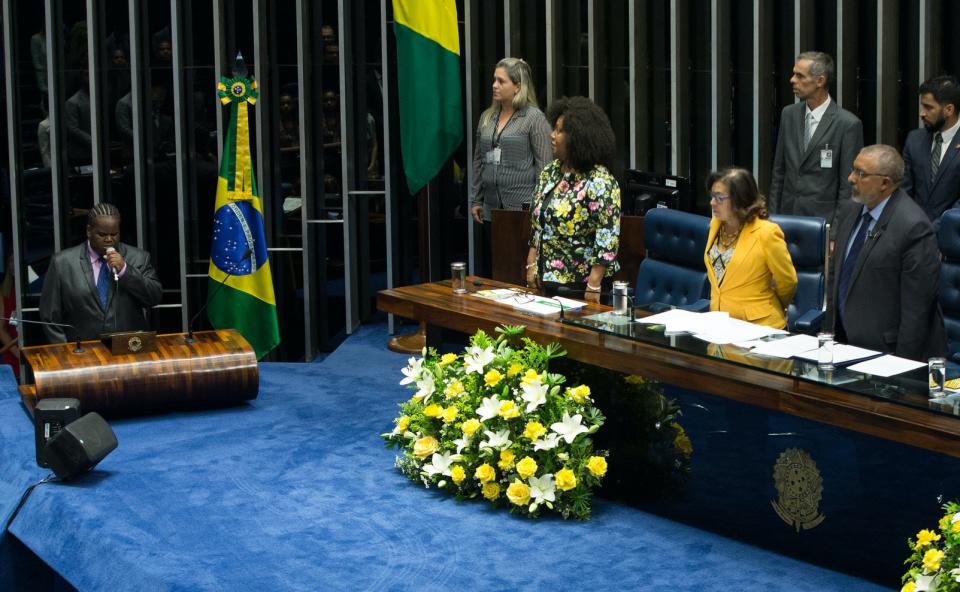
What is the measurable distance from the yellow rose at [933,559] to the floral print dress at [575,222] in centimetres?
245

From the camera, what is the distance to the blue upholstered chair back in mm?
4703

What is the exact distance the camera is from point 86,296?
5840 millimetres

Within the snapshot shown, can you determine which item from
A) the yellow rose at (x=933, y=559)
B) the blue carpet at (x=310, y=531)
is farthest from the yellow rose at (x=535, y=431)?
the yellow rose at (x=933, y=559)

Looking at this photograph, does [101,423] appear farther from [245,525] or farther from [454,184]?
[454,184]

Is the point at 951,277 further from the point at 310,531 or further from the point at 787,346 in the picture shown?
the point at 310,531

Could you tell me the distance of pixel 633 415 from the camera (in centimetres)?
438

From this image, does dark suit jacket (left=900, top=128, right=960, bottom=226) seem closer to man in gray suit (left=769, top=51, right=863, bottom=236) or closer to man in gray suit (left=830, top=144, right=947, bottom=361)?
man in gray suit (left=769, top=51, right=863, bottom=236)

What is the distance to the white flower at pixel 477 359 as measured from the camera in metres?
4.48

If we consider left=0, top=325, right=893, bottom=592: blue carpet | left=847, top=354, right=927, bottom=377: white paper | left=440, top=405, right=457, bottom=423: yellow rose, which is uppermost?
left=847, top=354, right=927, bottom=377: white paper

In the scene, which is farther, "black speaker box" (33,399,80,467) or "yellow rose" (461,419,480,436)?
"black speaker box" (33,399,80,467)

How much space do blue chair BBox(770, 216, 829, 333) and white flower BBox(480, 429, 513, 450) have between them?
4.37 ft

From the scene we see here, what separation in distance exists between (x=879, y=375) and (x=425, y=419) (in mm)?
1577

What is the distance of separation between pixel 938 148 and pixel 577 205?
1.71 meters

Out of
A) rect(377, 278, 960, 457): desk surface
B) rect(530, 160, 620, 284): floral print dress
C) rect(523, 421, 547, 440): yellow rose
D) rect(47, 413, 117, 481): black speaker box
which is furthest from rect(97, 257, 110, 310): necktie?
rect(523, 421, 547, 440): yellow rose
